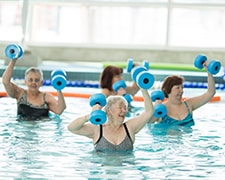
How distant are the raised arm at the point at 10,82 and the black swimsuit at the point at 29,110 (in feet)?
0.31

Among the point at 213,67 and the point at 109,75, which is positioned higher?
the point at 213,67

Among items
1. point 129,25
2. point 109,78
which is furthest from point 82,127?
point 129,25

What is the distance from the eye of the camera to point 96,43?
1628 centimetres

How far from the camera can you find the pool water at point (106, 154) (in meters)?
5.80

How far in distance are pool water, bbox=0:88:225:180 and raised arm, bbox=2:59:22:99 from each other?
0.33 meters

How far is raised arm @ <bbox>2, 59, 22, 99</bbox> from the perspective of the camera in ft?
26.7

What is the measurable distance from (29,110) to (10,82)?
0.43 metres

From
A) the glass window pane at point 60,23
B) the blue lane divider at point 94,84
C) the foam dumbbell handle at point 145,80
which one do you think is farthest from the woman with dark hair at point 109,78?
the glass window pane at point 60,23

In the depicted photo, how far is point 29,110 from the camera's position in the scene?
8570 mm

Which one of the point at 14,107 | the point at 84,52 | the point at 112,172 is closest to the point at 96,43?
the point at 84,52

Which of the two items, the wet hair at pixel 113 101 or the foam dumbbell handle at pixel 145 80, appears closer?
the foam dumbbell handle at pixel 145 80

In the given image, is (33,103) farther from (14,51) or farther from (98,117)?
(98,117)

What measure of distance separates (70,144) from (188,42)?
10.7 meters

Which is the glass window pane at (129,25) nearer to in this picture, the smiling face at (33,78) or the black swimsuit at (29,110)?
the black swimsuit at (29,110)
